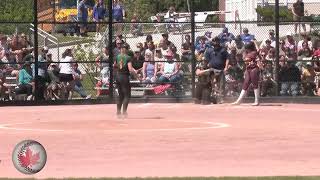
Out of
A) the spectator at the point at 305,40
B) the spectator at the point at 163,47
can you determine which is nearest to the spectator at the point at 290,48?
the spectator at the point at 305,40

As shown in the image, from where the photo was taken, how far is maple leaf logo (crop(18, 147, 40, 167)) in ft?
28.4

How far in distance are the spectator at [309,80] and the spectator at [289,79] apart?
0.22 m

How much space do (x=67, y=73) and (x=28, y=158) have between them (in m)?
19.0

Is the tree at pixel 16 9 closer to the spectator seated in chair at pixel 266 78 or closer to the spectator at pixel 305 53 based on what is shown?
the spectator seated in chair at pixel 266 78

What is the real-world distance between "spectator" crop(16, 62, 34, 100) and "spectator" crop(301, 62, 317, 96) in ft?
31.0

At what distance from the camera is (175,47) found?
28375 millimetres

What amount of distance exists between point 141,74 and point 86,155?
1443 centimetres

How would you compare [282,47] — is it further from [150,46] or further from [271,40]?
[150,46]

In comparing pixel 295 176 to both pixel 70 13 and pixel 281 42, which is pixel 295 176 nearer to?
pixel 281 42

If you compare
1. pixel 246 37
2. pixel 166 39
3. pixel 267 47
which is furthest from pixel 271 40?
pixel 166 39

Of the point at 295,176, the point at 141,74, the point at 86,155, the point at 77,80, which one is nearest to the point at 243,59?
the point at 141,74

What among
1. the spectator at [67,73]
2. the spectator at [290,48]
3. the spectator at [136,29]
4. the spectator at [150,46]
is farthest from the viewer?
the spectator at [136,29]

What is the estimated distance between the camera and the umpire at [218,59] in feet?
87.4

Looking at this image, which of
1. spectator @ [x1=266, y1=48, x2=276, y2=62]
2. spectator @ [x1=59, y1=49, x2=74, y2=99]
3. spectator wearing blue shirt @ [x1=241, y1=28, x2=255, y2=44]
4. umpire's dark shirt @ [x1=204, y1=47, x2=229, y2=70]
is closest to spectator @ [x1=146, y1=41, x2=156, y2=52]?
umpire's dark shirt @ [x1=204, y1=47, x2=229, y2=70]
